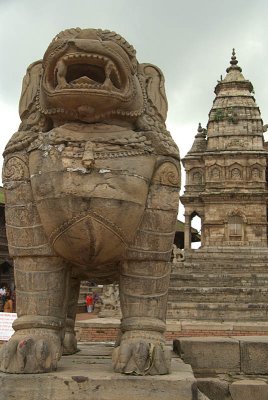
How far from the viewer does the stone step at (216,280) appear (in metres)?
19.4

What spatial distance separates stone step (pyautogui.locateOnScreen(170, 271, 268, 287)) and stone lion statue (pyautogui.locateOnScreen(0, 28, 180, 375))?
1542 centimetres

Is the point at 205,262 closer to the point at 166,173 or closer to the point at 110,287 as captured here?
the point at 110,287

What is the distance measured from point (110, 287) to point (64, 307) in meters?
14.4

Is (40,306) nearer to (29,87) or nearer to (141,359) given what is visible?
(141,359)

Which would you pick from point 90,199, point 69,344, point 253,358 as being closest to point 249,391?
point 253,358

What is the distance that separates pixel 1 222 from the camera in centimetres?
3512

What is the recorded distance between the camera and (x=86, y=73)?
3898mm

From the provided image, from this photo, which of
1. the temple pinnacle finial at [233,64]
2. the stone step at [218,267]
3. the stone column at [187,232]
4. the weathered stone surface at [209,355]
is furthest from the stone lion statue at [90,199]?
the temple pinnacle finial at [233,64]

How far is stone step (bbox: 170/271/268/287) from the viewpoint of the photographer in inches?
764

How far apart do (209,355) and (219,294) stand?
44.2 feet

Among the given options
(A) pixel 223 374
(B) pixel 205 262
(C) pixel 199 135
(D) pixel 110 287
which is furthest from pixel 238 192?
Result: (A) pixel 223 374

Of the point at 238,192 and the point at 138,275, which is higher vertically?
the point at 238,192

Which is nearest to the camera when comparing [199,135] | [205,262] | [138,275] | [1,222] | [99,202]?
[99,202]

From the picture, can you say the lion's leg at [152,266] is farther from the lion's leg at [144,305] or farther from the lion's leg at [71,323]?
the lion's leg at [71,323]
